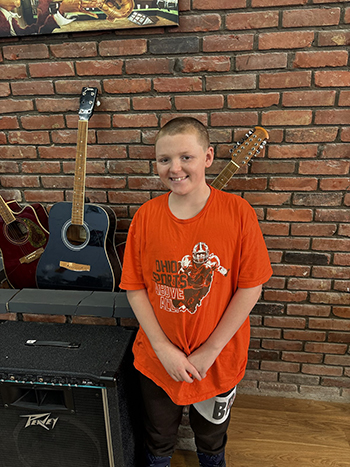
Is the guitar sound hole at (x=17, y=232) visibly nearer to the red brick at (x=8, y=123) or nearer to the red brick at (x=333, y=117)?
the red brick at (x=8, y=123)

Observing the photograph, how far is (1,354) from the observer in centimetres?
108

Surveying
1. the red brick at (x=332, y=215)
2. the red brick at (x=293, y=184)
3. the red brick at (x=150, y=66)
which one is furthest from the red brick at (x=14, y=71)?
the red brick at (x=332, y=215)

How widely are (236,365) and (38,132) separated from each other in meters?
1.35

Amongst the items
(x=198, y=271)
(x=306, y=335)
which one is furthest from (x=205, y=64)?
(x=306, y=335)

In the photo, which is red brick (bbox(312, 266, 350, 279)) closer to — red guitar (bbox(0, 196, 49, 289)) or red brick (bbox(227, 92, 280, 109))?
red brick (bbox(227, 92, 280, 109))

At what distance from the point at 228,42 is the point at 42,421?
159 cm

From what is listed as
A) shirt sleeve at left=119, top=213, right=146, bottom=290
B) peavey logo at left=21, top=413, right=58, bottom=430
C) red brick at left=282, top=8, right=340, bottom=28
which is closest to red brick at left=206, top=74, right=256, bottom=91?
red brick at left=282, top=8, right=340, bottom=28

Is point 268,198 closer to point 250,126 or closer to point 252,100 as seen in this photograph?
point 250,126

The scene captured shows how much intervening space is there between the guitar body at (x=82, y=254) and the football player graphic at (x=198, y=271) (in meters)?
0.55

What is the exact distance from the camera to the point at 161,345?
3.21 feet

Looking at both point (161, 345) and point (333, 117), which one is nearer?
point (161, 345)

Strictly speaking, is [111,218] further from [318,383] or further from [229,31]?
[318,383]

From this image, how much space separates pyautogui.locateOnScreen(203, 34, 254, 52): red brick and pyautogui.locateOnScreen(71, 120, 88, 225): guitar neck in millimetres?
626

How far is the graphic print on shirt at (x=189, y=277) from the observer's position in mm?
934
